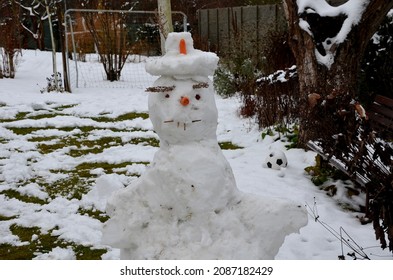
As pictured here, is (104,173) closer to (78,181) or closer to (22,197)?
(78,181)

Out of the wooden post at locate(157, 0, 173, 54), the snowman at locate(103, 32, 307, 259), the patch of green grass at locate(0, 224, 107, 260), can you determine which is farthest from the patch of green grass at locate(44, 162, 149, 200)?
the wooden post at locate(157, 0, 173, 54)

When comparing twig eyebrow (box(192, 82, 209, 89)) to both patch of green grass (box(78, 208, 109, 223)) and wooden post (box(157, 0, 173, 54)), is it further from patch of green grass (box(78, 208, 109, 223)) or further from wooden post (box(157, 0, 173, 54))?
wooden post (box(157, 0, 173, 54))

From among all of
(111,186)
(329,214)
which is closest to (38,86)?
(111,186)

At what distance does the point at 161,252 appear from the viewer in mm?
2332

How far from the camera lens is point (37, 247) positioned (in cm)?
332

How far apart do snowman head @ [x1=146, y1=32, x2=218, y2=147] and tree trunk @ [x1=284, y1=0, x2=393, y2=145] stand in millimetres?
2330

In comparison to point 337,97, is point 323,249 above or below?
below

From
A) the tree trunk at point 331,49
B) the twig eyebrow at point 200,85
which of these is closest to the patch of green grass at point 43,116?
the tree trunk at point 331,49

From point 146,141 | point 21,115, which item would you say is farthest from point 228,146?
point 21,115

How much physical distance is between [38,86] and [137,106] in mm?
3852

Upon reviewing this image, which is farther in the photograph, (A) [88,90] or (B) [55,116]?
(A) [88,90]

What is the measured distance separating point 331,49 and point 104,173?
2907 millimetres

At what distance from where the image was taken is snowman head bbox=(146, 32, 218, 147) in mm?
2342
